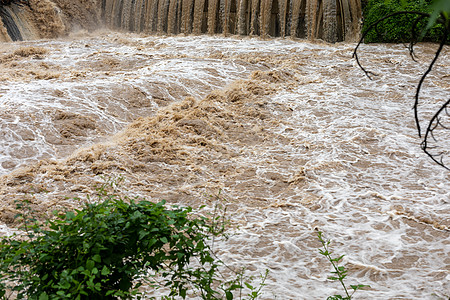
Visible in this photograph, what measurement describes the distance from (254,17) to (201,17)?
182cm

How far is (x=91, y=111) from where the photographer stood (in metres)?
8.11

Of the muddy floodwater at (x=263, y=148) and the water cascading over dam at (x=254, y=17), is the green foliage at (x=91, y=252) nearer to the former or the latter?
the muddy floodwater at (x=263, y=148)

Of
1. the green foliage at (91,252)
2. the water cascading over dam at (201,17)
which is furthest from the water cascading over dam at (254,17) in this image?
the green foliage at (91,252)

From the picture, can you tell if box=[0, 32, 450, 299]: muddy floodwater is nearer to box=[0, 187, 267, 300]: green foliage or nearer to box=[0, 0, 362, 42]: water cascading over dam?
box=[0, 0, 362, 42]: water cascading over dam

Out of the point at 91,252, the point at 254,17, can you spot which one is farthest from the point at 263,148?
the point at 254,17

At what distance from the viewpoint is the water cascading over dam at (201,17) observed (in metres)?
12.5

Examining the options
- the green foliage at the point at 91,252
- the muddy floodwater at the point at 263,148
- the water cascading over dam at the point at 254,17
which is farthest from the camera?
the water cascading over dam at the point at 254,17

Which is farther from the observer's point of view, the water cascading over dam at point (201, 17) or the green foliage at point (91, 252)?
the water cascading over dam at point (201, 17)

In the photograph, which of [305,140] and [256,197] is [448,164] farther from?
[256,197]

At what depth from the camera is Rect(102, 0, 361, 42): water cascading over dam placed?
1243 centimetres

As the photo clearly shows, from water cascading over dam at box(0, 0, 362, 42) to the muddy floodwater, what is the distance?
1.07 metres

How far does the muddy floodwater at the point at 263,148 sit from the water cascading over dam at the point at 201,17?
1073 mm

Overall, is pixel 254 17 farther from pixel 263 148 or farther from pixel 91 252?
pixel 91 252

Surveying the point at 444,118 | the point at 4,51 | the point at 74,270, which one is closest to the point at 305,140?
the point at 444,118
